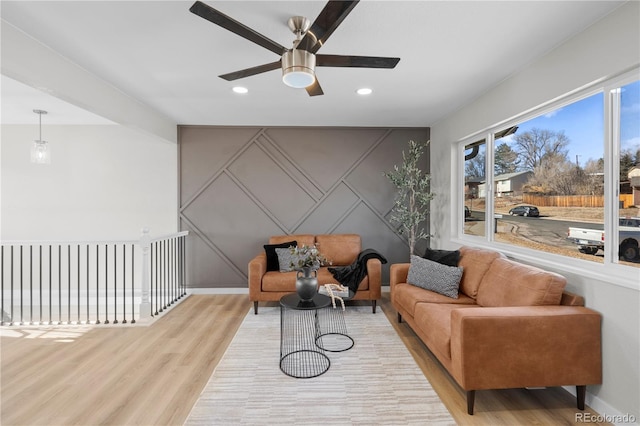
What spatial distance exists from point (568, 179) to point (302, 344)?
2.82m

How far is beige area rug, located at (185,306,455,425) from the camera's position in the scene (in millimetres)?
1949

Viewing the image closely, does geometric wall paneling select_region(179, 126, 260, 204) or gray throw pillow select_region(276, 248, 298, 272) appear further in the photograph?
geometric wall paneling select_region(179, 126, 260, 204)

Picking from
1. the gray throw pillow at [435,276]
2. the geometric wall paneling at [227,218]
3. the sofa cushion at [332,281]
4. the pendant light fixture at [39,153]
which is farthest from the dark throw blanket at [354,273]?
the pendant light fixture at [39,153]

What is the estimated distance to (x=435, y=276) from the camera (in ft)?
10.1

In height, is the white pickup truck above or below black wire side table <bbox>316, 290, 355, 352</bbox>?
above

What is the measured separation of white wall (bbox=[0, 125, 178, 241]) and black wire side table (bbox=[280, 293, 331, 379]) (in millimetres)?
2764

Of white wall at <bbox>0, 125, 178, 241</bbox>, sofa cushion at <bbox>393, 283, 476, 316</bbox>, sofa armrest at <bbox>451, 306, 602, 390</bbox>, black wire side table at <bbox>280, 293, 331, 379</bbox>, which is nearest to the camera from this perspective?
sofa armrest at <bbox>451, 306, 602, 390</bbox>

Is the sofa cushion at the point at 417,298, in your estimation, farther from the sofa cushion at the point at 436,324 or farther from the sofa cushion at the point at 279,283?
the sofa cushion at the point at 279,283

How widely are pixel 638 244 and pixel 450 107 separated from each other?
98.5 inches

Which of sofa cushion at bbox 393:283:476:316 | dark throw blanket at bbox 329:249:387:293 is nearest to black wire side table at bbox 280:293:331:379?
dark throw blanket at bbox 329:249:387:293

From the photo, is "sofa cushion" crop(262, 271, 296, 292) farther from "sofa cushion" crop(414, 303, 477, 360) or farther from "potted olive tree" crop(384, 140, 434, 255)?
"potted olive tree" crop(384, 140, 434, 255)

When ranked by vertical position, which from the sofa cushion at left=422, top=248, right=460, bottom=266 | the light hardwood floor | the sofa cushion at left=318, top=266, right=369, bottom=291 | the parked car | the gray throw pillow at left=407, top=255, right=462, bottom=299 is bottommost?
the light hardwood floor

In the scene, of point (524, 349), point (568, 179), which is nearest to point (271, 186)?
point (568, 179)

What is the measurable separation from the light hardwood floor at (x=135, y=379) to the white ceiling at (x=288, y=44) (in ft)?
8.61
